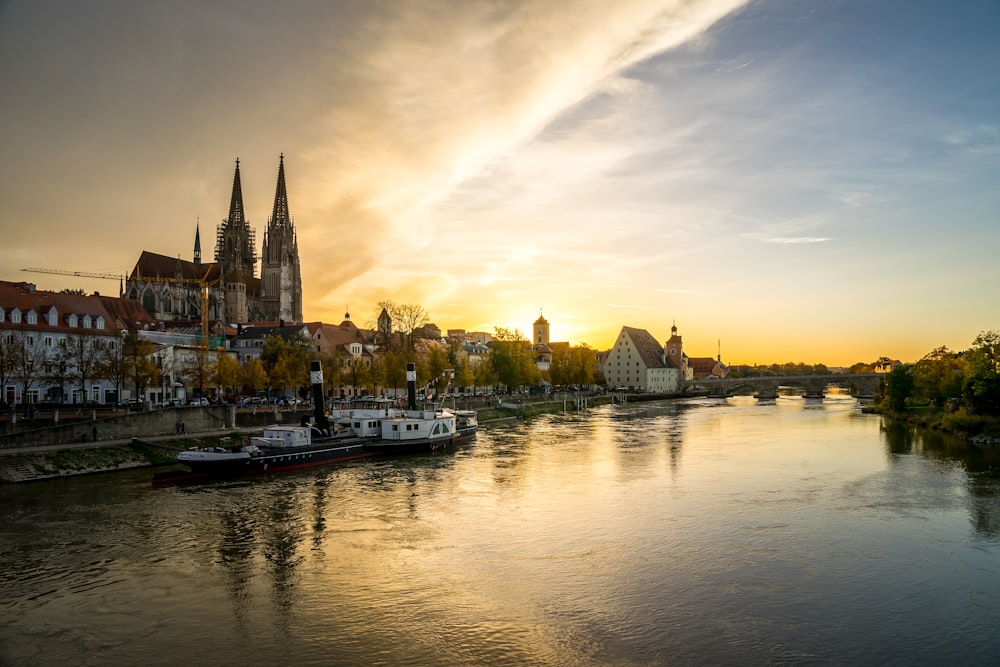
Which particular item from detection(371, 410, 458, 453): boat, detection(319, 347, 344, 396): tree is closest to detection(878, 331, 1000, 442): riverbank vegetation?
detection(371, 410, 458, 453): boat

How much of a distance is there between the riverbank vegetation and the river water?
18.2m

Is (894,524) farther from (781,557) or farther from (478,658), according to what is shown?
(478,658)

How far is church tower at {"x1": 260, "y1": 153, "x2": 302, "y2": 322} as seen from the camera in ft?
505

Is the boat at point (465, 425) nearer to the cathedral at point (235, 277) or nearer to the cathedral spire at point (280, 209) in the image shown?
the cathedral at point (235, 277)

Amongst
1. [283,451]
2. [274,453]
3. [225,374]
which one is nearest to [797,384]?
[225,374]

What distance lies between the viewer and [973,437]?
5453 cm

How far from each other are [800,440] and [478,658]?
50313 mm

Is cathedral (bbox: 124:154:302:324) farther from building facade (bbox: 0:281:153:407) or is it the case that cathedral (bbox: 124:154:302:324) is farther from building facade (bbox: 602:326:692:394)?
building facade (bbox: 602:326:692:394)

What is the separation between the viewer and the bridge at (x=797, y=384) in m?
133

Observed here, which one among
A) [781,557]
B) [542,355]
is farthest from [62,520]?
[542,355]

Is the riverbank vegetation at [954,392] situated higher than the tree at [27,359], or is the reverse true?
the tree at [27,359]

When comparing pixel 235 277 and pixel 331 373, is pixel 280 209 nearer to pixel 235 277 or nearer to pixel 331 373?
pixel 235 277

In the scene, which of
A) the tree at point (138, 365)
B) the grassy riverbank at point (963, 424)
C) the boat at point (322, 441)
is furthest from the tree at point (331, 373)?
the grassy riverbank at point (963, 424)

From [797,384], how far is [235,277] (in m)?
116
